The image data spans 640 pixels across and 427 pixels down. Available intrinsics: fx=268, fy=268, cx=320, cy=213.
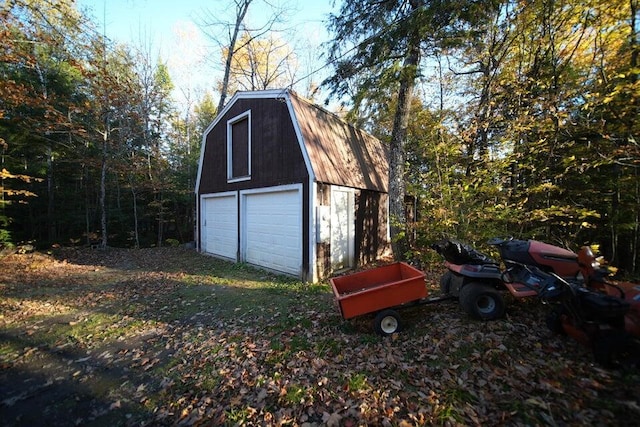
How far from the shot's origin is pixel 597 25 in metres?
5.04

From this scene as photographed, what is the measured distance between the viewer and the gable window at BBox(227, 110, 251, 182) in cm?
915

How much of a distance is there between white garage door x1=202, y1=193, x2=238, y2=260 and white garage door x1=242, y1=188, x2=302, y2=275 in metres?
0.70

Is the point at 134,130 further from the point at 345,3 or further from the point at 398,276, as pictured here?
the point at 398,276

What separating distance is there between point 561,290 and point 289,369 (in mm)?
3109

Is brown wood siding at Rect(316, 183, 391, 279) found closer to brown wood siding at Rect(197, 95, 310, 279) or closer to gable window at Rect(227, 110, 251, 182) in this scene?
brown wood siding at Rect(197, 95, 310, 279)

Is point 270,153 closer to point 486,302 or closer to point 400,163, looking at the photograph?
point 400,163

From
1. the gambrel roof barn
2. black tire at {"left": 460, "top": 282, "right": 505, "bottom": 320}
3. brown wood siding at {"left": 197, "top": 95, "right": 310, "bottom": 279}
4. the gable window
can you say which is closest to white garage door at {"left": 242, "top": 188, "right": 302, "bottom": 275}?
the gambrel roof barn

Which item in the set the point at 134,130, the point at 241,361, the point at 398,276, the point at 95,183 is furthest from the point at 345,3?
the point at 95,183

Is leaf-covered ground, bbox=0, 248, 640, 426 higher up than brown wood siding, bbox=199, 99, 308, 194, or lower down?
lower down

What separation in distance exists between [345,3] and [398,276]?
7.06 m

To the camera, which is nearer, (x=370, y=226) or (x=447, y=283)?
(x=447, y=283)

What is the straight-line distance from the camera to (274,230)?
8195mm

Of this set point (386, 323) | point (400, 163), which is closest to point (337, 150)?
point (400, 163)

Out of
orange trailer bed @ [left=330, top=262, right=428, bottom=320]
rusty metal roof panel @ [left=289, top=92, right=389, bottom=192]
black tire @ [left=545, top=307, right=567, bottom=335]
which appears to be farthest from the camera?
rusty metal roof panel @ [left=289, top=92, right=389, bottom=192]
